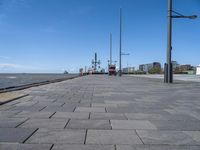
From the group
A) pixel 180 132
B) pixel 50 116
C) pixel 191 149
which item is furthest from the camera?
pixel 50 116

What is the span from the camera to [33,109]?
27.3ft

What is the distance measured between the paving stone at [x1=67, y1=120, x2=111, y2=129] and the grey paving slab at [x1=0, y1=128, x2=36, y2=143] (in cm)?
88

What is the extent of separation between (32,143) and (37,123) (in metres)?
1.54

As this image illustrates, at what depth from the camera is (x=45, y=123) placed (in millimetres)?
6293

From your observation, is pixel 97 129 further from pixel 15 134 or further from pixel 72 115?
pixel 72 115

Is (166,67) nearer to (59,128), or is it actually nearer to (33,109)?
(33,109)

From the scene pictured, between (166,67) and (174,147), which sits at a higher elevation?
(166,67)

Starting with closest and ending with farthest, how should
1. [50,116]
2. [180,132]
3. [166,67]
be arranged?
1. [180,132]
2. [50,116]
3. [166,67]

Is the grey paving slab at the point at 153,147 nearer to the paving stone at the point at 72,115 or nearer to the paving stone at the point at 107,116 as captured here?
the paving stone at the point at 107,116

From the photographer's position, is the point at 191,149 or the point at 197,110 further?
the point at 197,110

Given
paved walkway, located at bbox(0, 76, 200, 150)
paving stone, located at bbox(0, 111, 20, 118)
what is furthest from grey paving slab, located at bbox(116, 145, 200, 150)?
paving stone, located at bbox(0, 111, 20, 118)

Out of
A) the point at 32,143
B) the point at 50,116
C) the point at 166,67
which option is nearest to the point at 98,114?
the point at 50,116

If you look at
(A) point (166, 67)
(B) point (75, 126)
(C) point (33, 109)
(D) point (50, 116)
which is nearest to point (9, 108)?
(C) point (33, 109)

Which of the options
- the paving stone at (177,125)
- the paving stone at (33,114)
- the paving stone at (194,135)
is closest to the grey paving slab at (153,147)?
the paving stone at (194,135)
